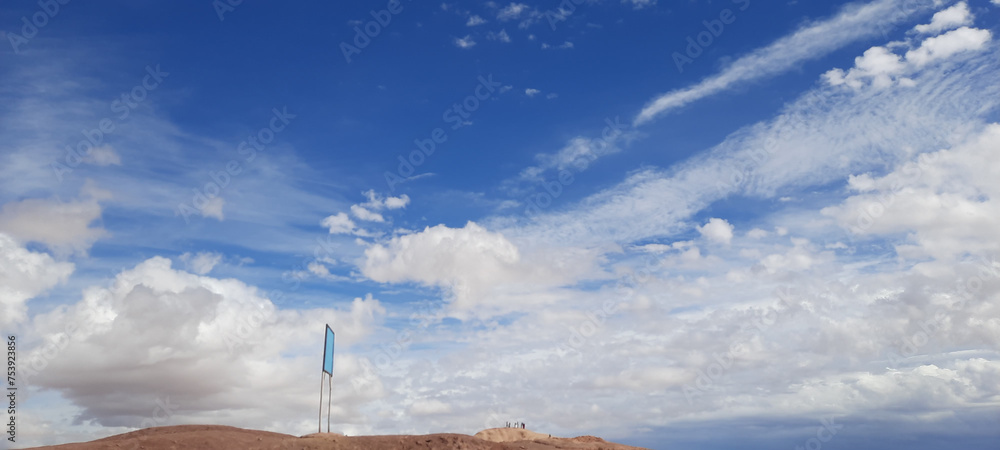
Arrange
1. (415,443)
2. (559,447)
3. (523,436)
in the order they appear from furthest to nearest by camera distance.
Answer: (523,436)
(559,447)
(415,443)

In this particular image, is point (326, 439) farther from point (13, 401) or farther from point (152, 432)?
point (13, 401)

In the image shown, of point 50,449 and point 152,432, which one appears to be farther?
point 152,432

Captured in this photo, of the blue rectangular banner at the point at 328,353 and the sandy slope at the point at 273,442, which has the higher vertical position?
the blue rectangular banner at the point at 328,353

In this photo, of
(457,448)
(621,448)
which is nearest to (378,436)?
(457,448)

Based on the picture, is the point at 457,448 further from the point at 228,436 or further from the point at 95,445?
the point at 95,445

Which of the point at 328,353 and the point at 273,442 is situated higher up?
the point at 328,353

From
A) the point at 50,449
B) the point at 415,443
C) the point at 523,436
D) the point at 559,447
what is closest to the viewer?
the point at 50,449

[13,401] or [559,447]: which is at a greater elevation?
[13,401]

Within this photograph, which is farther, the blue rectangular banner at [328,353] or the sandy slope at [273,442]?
the blue rectangular banner at [328,353]

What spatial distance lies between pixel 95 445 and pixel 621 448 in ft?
94.4

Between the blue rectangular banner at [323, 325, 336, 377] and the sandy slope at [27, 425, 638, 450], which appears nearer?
the sandy slope at [27, 425, 638, 450]

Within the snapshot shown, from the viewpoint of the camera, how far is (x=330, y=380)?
37500mm

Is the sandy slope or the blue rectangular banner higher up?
the blue rectangular banner

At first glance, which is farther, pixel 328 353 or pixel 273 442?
pixel 328 353
